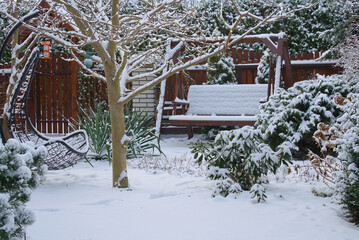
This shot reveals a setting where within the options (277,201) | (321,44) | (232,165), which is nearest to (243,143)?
(232,165)

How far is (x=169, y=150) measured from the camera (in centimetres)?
743

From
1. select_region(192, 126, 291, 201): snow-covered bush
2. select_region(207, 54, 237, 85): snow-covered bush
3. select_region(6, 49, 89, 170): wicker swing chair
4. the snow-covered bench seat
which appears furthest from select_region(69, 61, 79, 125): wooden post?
select_region(192, 126, 291, 201): snow-covered bush

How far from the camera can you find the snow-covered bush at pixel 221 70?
9422 millimetres

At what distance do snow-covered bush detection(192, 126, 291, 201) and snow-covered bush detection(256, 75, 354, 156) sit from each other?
1727mm

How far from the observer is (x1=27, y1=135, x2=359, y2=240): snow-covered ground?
3020 millimetres

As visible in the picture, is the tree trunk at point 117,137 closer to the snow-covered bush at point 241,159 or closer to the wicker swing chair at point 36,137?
the wicker swing chair at point 36,137

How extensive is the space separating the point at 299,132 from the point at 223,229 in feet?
10.4

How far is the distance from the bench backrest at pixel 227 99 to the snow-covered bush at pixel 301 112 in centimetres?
192

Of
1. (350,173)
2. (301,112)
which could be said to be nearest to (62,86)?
(301,112)

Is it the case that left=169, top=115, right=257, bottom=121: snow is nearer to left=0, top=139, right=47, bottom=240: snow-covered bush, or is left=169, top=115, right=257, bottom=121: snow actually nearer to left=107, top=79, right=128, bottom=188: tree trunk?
left=107, top=79, right=128, bottom=188: tree trunk

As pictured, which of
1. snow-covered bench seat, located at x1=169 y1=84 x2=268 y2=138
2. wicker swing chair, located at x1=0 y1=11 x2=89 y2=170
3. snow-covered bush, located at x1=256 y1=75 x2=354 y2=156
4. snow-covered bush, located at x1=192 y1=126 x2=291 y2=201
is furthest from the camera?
snow-covered bench seat, located at x1=169 y1=84 x2=268 y2=138

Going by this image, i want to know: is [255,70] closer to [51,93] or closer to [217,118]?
[217,118]

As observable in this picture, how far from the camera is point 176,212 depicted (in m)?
3.53

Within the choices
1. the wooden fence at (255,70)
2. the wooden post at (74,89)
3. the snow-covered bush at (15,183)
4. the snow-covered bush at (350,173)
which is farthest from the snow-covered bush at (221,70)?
the snow-covered bush at (15,183)
